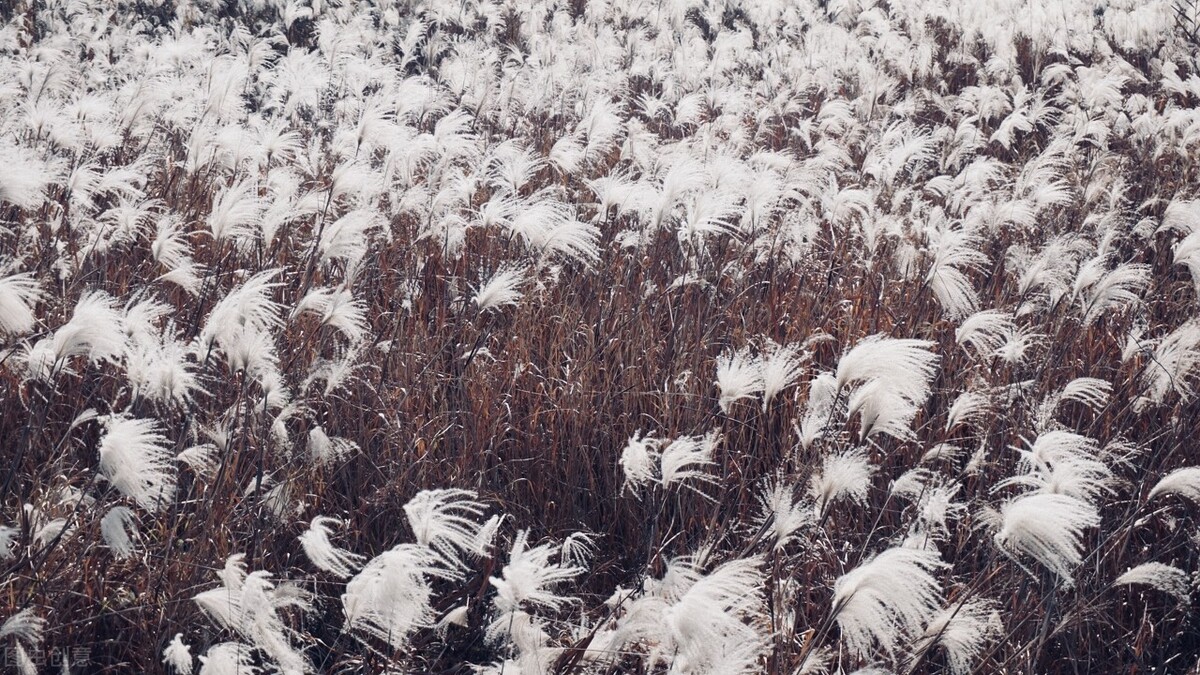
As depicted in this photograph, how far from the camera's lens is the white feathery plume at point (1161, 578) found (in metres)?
1.63

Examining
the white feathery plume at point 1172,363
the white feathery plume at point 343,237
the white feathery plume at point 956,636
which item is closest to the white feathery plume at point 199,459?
the white feathery plume at point 343,237

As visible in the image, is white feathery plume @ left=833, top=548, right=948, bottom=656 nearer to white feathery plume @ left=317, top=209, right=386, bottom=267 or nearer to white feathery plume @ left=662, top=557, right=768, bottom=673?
white feathery plume @ left=662, top=557, right=768, bottom=673

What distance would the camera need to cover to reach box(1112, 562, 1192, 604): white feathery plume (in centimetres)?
163

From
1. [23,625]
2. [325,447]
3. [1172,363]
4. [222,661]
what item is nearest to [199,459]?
[325,447]

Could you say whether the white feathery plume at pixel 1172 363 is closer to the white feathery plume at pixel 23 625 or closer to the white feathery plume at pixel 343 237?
the white feathery plume at pixel 343 237

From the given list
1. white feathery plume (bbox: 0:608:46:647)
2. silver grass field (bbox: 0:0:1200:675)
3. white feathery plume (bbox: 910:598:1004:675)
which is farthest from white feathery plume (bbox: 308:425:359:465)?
white feathery plume (bbox: 910:598:1004:675)

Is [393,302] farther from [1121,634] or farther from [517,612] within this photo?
[1121,634]

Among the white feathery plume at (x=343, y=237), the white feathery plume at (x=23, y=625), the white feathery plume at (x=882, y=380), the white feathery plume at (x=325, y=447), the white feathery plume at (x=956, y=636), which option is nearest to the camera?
the white feathery plume at (x=23, y=625)

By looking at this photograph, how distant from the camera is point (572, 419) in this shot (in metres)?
2.32

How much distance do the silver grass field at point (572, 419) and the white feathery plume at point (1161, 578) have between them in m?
0.03

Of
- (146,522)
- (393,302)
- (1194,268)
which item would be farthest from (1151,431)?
(146,522)

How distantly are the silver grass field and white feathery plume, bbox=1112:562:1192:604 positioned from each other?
0.11ft

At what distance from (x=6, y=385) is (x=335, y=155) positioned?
2.40 metres

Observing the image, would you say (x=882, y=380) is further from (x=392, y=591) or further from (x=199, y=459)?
(x=199, y=459)
